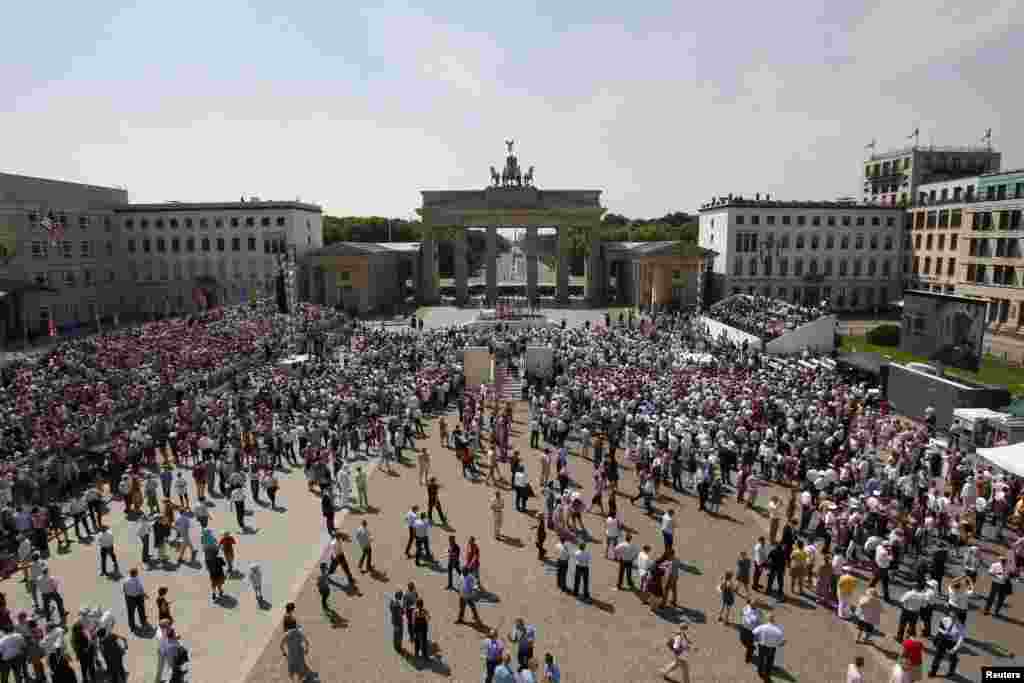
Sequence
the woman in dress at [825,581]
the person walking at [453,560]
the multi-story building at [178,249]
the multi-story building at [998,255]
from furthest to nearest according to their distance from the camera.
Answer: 1. the multi-story building at [178,249]
2. the multi-story building at [998,255]
3. the person walking at [453,560]
4. the woman in dress at [825,581]

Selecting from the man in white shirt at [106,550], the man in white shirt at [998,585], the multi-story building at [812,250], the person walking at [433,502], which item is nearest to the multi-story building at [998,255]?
the multi-story building at [812,250]

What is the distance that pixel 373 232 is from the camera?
105 metres

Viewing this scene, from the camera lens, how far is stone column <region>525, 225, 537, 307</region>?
2482 inches

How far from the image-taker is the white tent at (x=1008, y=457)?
58.7 ft

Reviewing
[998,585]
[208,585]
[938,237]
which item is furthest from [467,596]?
[938,237]

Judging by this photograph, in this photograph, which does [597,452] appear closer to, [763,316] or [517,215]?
[763,316]

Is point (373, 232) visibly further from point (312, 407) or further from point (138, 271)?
point (312, 407)

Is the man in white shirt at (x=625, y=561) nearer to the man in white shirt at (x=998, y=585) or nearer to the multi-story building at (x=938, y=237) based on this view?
the man in white shirt at (x=998, y=585)

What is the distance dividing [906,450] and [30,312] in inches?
2484

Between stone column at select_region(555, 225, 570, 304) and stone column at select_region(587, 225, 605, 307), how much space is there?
2.42 m

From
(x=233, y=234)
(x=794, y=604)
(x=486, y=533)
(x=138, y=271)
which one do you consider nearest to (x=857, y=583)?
(x=794, y=604)

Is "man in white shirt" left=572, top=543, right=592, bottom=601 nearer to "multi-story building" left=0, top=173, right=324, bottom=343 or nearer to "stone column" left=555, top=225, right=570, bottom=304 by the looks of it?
"stone column" left=555, top=225, right=570, bottom=304

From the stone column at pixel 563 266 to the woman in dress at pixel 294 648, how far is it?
58.8 meters

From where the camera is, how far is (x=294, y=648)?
11047 mm
